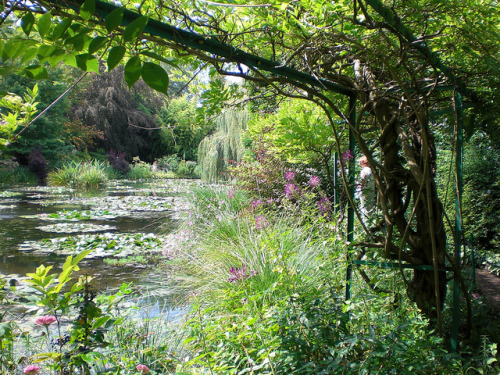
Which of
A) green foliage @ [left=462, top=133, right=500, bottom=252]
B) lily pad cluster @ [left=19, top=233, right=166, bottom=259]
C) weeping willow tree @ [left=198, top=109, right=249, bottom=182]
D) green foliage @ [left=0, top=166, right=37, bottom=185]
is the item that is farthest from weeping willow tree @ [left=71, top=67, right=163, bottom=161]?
green foliage @ [left=462, top=133, right=500, bottom=252]

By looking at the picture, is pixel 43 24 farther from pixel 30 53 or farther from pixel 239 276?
pixel 239 276

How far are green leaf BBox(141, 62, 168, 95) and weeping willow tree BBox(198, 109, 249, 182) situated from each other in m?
7.88

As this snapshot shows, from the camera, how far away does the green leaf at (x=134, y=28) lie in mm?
481

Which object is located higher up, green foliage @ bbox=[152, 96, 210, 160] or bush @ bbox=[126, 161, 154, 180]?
green foliage @ bbox=[152, 96, 210, 160]

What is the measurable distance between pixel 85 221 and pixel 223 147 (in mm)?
3710

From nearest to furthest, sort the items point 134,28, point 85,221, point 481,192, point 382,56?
point 134,28
point 382,56
point 481,192
point 85,221

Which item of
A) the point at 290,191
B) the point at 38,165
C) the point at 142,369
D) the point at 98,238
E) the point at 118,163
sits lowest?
the point at 142,369

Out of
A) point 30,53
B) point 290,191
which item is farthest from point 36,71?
point 290,191

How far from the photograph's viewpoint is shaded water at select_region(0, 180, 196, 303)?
3820 millimetres

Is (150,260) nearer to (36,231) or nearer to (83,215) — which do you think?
(36,231)

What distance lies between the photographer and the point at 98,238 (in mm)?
5199

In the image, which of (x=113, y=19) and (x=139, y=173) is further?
(x=139, y=173)

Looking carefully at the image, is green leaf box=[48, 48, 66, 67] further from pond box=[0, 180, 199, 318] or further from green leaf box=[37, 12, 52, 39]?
pond box=[0, 180, 199, 318]

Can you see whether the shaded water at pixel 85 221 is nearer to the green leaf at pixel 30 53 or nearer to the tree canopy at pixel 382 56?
the tree canopy at pixel 382 56
